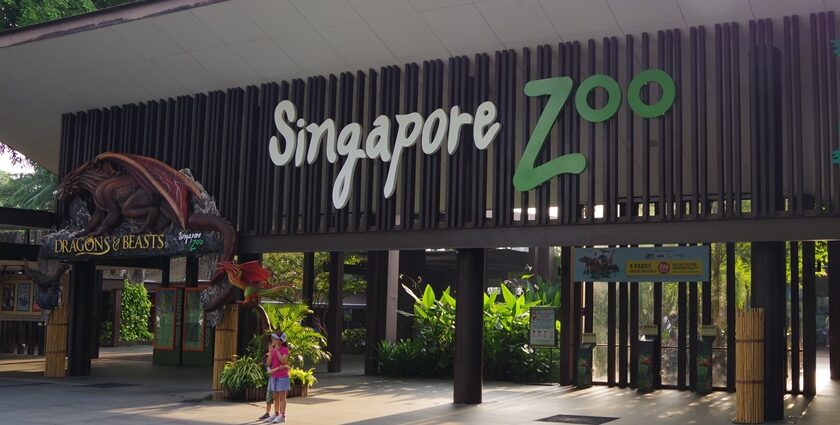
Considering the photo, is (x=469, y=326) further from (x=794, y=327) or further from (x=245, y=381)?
(x=794, y=327)

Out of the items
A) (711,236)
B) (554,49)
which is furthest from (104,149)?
(711,236)

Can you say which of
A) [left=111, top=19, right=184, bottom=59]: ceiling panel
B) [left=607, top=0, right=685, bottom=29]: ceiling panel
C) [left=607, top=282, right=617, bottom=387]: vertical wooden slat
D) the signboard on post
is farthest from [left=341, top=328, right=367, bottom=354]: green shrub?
[left=607, top=0, right=685, bottom=29]: ceiling panel

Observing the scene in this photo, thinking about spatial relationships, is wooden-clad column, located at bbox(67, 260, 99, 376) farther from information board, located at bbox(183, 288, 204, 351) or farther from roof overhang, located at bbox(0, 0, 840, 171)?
roof overhang, located at bbox(0, 0, 840, 171)

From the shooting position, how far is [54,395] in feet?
56.9

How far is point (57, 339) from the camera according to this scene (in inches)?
835

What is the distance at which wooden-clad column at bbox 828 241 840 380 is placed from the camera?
71.2 feet

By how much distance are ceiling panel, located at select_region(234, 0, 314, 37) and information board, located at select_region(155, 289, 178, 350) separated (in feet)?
38.2

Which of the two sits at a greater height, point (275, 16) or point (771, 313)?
point (275, 16)

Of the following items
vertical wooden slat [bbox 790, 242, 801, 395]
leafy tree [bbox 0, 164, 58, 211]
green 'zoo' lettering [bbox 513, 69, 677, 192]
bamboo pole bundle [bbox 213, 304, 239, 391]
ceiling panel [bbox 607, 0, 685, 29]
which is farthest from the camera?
leafy tree [bbox 0, 164, 58, 211]

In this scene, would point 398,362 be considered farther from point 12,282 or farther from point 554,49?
point 12,282

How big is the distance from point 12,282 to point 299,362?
15629mm

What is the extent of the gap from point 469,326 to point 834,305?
35.8 feet

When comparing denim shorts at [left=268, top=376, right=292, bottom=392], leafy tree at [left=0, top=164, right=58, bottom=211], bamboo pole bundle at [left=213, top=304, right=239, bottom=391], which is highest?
leafy tree at [left=0, top=164, right=58, bottom=211]

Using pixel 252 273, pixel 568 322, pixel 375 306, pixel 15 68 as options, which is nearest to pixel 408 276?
pixel 375 306
